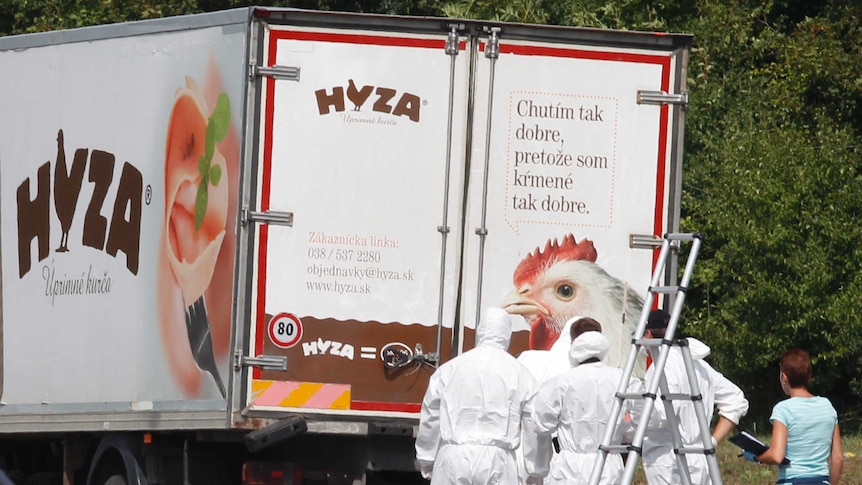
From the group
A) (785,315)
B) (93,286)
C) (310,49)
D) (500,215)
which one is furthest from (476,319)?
(785,315)

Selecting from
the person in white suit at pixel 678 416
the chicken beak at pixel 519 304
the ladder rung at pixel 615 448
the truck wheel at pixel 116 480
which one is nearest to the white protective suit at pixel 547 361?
the chicken beak at pixel 519 304

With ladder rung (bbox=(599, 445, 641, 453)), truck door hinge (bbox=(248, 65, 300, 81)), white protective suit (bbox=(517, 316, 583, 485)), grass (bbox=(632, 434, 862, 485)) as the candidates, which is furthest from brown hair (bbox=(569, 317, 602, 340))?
grass (bbox=(632, 434, 862, 485))

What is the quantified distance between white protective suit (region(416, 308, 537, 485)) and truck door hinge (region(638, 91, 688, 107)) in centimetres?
180

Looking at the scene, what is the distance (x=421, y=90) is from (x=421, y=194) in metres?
0.64

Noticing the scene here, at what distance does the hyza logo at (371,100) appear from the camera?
9.90m

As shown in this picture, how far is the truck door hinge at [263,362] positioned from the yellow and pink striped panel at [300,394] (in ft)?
0.33

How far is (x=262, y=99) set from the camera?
9.86 meters

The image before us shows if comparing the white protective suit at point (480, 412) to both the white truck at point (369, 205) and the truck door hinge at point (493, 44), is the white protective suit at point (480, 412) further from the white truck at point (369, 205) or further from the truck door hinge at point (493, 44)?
the truck door hinge at point (493, 44)

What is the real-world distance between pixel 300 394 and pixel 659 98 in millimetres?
2888

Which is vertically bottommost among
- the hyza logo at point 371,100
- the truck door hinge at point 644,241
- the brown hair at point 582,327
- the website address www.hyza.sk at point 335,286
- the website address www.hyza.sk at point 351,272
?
the brown hair at point 582,327

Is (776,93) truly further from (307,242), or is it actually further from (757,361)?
(307,242)

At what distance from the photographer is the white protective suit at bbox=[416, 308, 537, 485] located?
9055 mm

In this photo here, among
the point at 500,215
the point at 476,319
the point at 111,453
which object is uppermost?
the point at 500,215

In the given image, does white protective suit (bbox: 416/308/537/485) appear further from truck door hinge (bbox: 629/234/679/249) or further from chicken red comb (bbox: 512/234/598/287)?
truck door hinge (bbox: 629/234/679/249)
